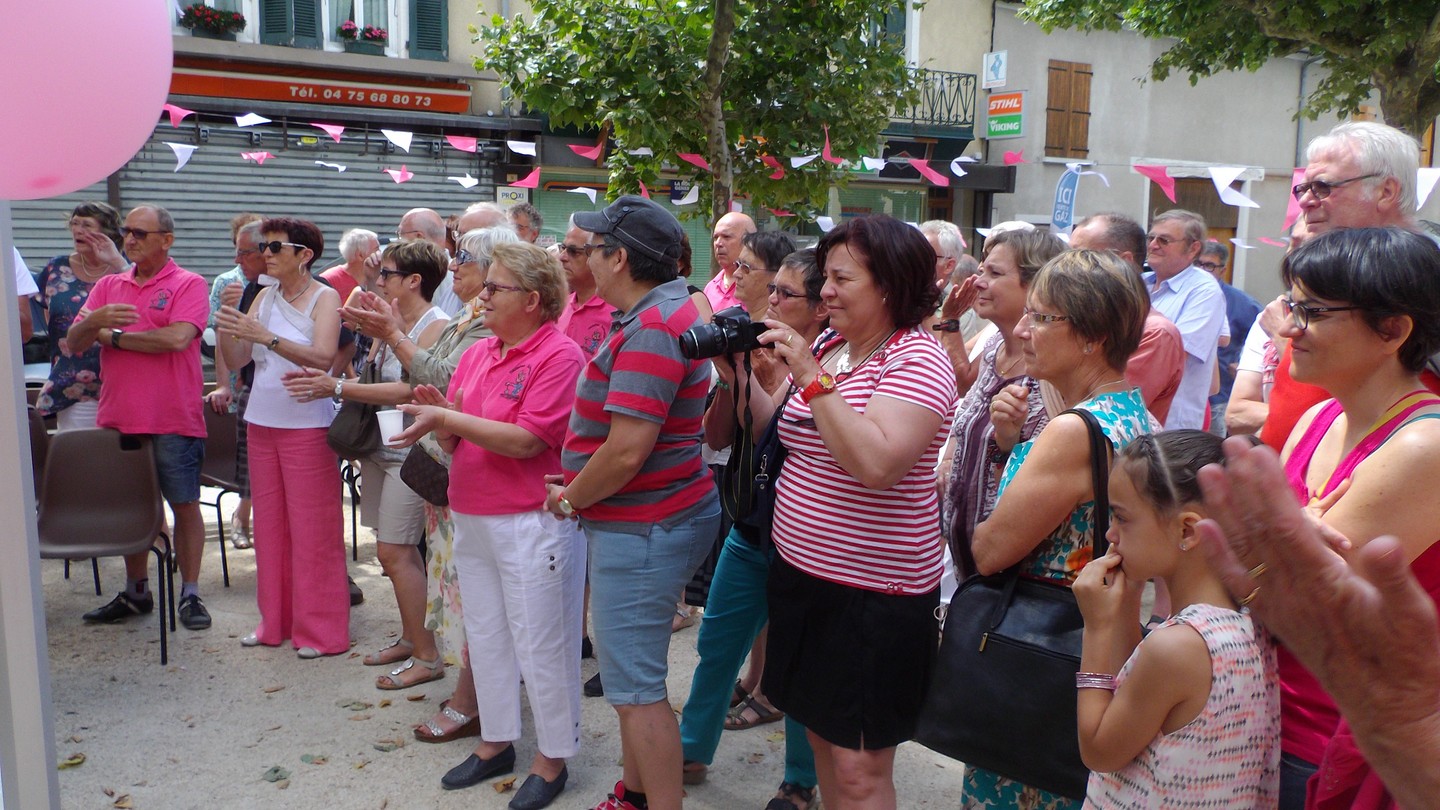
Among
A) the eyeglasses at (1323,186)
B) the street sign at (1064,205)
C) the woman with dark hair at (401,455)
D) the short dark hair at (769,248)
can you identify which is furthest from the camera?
the street sign at (1064,205)

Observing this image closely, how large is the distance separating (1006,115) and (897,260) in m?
17.2

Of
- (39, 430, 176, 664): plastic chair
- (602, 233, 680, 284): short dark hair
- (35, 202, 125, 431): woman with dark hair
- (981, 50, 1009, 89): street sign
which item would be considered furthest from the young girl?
(981, 50, 1009, 89): street sign

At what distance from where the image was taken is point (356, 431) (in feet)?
14.6

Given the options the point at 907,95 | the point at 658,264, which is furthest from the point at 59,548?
the point at 907,95

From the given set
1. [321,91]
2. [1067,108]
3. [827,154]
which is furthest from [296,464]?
[1067,108]

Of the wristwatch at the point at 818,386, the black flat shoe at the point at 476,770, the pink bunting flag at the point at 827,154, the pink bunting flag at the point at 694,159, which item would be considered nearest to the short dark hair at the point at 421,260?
the black flat shoe at the point at 476,770

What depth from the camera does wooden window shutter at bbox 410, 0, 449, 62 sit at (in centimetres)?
1449

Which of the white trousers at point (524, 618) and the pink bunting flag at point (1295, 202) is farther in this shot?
the white trousers at point (524, 618)

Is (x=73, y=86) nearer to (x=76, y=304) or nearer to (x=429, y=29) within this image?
(x=76, y=304)

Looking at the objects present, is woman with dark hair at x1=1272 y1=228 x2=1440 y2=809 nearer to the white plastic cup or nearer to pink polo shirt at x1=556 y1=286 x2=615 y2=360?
the white plastic cup

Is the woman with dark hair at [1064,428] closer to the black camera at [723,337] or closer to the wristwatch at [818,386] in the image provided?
the wristwatch at [818,386]

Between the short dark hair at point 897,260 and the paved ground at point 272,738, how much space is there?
69.7 inches

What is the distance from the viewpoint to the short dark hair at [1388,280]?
1721 millimetres

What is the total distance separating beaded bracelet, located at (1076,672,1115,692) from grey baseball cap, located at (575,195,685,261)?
5.33 ft
